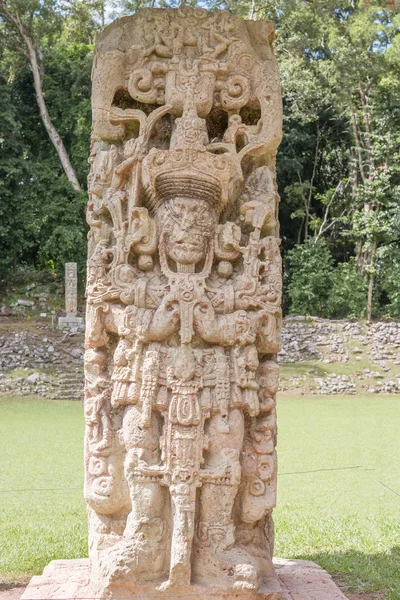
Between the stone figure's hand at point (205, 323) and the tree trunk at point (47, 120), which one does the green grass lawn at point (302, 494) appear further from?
the tree trunk at point (47, 120)

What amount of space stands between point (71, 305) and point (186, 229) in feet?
56.3

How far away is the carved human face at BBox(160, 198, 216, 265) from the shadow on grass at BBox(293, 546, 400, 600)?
103 inches

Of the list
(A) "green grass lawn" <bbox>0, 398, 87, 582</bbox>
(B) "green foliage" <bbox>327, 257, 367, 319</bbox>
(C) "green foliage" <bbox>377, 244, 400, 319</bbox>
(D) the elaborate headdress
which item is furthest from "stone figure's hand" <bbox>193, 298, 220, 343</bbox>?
(C) "green foliage" <bbox>377, 244, 400, 319</bbox>

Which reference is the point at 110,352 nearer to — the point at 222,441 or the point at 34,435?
the point at 222,441

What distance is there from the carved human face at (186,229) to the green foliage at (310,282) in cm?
2053

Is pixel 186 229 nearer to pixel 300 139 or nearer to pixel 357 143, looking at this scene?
pixel 357 143

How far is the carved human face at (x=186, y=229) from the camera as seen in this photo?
13.6 feet

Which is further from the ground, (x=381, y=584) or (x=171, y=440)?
(x=171, y=440)

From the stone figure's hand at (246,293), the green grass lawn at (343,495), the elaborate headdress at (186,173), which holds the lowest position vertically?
the green grass lawn at (343,495)

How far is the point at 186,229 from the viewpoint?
4164mm

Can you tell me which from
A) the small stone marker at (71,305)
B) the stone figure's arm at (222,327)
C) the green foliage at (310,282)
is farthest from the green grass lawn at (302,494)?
the green foliage at (310,282)

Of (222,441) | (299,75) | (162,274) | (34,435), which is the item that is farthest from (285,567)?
(299,75)

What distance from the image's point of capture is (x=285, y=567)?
466 cm

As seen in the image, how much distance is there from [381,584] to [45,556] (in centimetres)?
257
